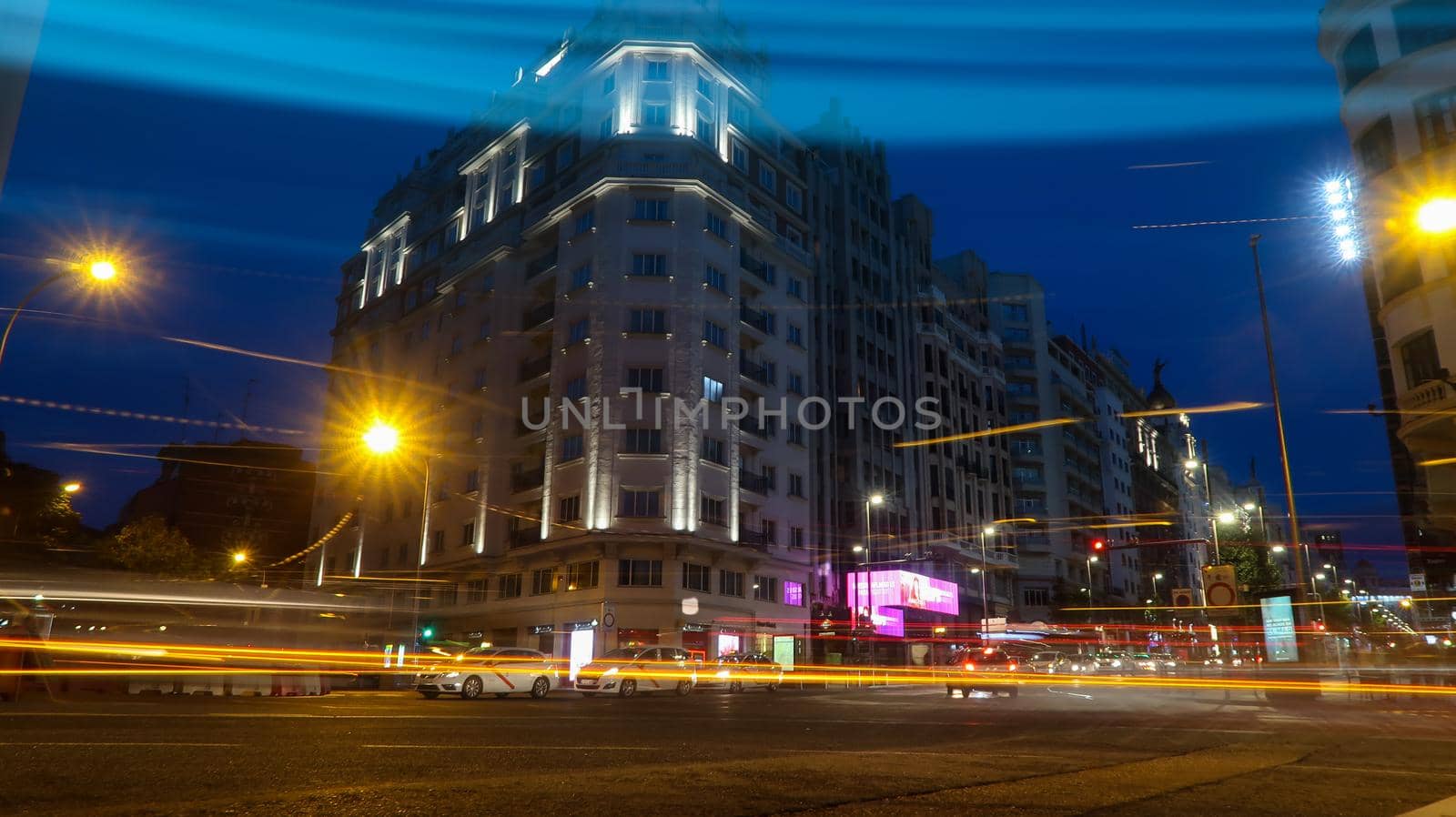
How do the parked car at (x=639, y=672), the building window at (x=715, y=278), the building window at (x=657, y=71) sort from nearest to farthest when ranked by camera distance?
the parked car at (x=639, y=672), the building window at (x=715, y=278), the building window at (x=657, y=71)

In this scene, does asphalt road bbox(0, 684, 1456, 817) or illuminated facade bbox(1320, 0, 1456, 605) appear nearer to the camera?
asphalt road bbox(0, 684, 1456, 817)

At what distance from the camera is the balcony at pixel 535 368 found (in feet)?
160

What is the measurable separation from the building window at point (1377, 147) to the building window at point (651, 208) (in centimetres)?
2891

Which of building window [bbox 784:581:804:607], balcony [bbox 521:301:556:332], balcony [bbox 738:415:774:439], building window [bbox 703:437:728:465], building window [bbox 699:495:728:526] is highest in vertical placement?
balcony [bbox 521:301:556:332]

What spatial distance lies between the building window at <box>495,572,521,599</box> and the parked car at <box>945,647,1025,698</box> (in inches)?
1052

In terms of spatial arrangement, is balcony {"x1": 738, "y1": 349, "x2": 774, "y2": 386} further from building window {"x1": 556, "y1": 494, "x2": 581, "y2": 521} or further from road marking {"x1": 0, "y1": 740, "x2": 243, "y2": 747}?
road marking {"x1": 0, "y1": 740, "x2": 243, "y2": 747}

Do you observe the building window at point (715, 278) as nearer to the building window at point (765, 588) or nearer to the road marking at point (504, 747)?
the building window at point (765, 588)

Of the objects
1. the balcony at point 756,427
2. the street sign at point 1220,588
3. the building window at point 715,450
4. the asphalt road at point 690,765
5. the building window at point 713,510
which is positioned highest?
the balcony at point 756,427

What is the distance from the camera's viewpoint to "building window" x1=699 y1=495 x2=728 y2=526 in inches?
1729

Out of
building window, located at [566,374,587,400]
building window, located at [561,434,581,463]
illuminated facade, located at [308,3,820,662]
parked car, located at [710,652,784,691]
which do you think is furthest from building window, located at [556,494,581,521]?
parked car, located at [710,652,784,691]

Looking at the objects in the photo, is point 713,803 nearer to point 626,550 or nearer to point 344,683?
point 344,683

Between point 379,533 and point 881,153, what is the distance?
1773 inches

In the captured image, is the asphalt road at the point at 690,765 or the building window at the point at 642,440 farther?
the building window at the point at 642,440

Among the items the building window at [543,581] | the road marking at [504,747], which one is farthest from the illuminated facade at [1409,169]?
the building window at [543,581]
